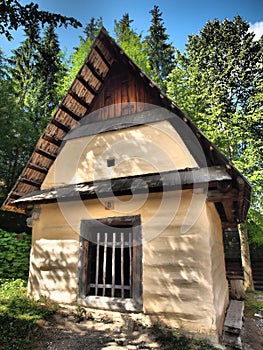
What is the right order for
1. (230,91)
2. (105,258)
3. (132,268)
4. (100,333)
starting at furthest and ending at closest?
1. (230,91)
2. (105,258)
3. (132,268)
4. (100,333)

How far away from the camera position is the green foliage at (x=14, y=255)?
340 inches

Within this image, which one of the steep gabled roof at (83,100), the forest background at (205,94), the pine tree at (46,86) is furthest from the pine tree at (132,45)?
the steep gabled roof at (83,100)

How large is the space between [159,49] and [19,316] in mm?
21062

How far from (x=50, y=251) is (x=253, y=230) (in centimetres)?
1033

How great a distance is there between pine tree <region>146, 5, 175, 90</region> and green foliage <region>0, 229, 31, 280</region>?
51.7ft

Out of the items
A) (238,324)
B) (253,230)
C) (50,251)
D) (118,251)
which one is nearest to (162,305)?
(238,324)

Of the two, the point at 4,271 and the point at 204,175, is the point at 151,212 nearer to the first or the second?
the point at 204,175

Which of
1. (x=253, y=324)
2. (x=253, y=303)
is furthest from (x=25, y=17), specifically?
(x=253, y=303)

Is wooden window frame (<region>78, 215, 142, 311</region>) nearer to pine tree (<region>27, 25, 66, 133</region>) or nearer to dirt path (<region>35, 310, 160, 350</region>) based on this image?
dirt path (<region>35, 310, 160, 350</region>)

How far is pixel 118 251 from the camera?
781 centimetres

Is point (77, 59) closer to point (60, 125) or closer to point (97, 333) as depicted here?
point (60, 125)

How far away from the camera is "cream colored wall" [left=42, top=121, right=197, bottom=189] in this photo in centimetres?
534

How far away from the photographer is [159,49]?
65.7 feet

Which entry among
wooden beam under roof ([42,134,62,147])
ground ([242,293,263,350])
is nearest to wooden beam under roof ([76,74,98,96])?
wooden beam under roof ([42,134,62,147])
